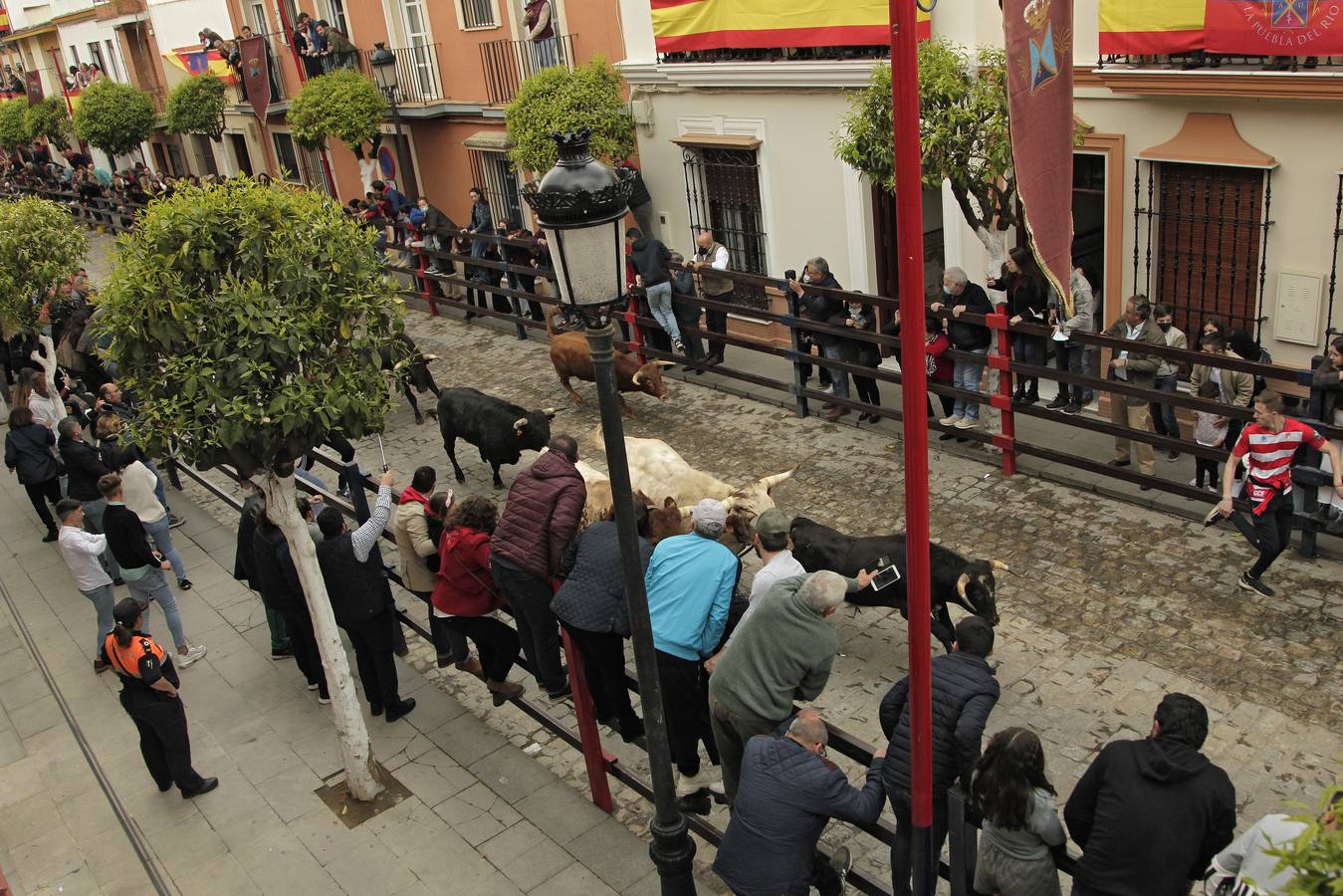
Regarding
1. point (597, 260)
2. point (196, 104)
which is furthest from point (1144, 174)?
point (196, 104)

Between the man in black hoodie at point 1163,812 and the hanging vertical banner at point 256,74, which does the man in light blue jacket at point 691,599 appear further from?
the hanging vertical banner at point 256,74

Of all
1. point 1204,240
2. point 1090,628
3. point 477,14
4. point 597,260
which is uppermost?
point 477,14

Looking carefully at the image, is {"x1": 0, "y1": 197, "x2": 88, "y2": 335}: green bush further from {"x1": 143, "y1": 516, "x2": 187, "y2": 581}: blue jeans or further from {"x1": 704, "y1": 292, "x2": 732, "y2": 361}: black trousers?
{"x1": 704, "y1": 292, "x2": 732, "y2": 361}: black trousers

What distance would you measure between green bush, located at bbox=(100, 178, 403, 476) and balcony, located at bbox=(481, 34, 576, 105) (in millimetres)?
10867

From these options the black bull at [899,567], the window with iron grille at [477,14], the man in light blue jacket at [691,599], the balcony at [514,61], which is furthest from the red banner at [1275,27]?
the window with iron grille at [477,14]

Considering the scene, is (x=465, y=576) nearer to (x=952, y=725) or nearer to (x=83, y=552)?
(x=952, y=725)

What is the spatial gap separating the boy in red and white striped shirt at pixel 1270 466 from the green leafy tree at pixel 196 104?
25.4 m

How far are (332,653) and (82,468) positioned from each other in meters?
4.62

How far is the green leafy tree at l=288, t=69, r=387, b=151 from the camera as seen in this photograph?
21000mm

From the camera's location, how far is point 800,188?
1437 cm

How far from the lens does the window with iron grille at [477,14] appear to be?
1878 centimetres

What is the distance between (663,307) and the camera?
1339cm

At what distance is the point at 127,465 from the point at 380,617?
10.3 ft

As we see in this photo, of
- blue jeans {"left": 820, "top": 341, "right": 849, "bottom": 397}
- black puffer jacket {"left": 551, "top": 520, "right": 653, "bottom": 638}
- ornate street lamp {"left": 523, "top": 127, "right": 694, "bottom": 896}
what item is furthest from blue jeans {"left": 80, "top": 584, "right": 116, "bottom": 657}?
blue jeans {"left": 820, "top": 341, "right": 849, "bottom": 397}
